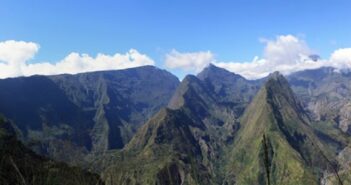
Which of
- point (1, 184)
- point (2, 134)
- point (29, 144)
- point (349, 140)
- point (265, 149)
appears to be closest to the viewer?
point (265, 149)

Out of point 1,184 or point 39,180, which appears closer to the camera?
point 1,184

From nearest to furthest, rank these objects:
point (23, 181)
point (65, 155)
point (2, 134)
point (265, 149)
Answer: point (265, 149)
point (23, 181)
point (65, 155)
point (2, 134)

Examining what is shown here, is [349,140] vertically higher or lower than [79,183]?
higher

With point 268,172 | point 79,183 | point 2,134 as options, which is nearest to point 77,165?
point 79,183

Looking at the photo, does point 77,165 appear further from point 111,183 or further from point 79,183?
point 111,183

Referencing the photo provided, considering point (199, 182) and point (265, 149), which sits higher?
point (265, 149)

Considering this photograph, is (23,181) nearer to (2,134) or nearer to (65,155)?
(65,155)

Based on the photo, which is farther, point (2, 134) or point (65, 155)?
point (2, 134)

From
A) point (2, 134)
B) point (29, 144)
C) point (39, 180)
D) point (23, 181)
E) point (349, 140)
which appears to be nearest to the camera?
point (23, 181)

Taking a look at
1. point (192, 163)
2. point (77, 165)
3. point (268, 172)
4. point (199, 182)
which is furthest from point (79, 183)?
point (268, 172)

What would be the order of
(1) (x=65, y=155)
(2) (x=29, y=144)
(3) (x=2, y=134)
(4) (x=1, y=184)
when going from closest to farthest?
(4) (x=1, y=184), (2) (x=29, y=144), (1) (x=65, y=155), (3) (x=2, y=134)
